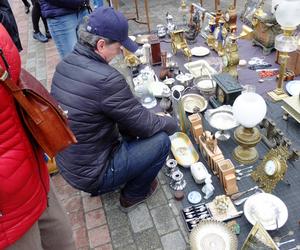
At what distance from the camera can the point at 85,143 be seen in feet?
6.39

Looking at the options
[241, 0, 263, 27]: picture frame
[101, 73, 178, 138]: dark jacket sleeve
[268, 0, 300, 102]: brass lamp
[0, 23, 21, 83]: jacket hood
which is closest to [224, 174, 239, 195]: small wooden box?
[101, 73, 178, 138]: dark jacket sleeve

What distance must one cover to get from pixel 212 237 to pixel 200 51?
249 centimetres

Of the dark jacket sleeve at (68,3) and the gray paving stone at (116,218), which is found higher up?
the dark jacket sleeve at (68,3)

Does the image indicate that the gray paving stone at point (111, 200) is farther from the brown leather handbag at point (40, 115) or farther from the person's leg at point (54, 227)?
the brown leather handbag at point (40, 115)

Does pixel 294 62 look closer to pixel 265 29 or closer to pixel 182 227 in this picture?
pixel 265 29

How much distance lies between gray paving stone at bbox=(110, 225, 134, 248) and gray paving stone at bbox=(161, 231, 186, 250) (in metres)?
0.23

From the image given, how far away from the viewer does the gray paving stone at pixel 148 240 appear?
2082 millimetres

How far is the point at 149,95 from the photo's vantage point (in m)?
3.22

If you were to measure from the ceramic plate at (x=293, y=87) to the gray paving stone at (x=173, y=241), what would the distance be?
1.76 meters

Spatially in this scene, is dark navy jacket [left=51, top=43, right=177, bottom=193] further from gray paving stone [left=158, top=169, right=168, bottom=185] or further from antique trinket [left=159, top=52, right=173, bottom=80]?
antique trinket [left=159, top=52, right=173, bottom=80]

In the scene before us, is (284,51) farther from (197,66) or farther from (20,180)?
(20,180)

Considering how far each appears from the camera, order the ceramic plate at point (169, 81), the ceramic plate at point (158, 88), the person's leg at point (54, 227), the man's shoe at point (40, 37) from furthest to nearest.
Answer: the man's shoe at point (40, 37) → the ceramic plate at point (169, 81) → the ceramic plate at point (158, 88) → the person's leg at point (54, 227)

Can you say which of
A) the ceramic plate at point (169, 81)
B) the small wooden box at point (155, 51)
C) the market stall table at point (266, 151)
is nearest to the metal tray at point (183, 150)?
the market stall table at point (266, 151)

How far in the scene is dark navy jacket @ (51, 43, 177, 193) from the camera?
1.83 meters
